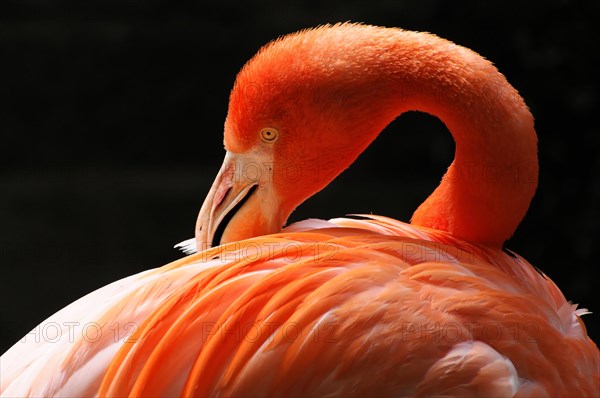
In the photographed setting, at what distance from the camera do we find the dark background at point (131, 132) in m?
4.09

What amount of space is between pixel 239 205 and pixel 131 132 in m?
2.52

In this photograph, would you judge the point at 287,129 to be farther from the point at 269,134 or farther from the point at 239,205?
the point at 239,205

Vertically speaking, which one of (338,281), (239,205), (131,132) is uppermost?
(131,132)

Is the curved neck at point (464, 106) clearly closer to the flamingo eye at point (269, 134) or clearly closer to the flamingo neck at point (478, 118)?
the flamingo neck at point (478, 118)

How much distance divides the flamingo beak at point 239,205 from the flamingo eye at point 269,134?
5 centimetres

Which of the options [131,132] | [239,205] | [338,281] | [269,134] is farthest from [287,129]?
[131,132]

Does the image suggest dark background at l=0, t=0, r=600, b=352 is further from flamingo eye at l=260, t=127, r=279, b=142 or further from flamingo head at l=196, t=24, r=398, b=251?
flamingo eye at l=260, t=127, r=279, b=142

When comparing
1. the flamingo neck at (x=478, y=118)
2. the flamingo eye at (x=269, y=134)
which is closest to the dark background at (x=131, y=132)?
the flamingo neck at (x=478, y=118)

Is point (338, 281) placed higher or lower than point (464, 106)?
lower

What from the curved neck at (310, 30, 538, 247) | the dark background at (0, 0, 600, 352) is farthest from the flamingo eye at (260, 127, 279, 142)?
the dark background at (0, 0, 600, 352)

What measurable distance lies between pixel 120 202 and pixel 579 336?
9.49ft

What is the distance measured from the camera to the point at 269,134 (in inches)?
74.3

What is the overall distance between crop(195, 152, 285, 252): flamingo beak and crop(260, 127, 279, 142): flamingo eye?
0.05 meters

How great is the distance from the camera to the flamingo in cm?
160
